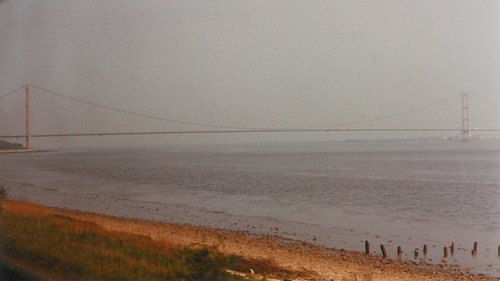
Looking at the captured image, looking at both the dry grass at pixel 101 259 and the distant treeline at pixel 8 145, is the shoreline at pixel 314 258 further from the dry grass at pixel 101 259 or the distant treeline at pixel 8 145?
the distant treeline at pixel 8 145

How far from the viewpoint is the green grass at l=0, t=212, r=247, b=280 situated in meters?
5.80

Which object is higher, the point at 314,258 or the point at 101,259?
the point at 101,259

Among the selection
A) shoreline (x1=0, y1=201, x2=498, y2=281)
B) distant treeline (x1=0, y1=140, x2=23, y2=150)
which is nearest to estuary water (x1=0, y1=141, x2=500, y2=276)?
shoreline (x1=0, y1=201, x2=498, y2=281)

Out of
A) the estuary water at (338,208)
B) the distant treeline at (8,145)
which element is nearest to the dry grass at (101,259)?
the estuary water at (338,208)

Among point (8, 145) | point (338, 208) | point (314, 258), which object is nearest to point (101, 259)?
point (314, 258)

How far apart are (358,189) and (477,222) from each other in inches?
516

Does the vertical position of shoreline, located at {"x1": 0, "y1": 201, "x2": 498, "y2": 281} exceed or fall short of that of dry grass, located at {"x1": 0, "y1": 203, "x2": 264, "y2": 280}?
it falls short

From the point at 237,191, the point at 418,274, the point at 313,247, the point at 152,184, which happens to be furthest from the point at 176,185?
the point at 418,274

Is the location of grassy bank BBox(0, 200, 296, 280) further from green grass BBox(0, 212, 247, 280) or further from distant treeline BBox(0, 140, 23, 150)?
distant treeline BBox(0, 140, 23, 150)

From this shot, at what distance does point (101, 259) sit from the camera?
648 centimetres

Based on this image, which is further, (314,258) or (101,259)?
(314,258)

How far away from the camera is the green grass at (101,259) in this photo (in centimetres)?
580

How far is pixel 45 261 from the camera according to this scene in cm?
621

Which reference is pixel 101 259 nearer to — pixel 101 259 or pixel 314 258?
pixel 101 259
